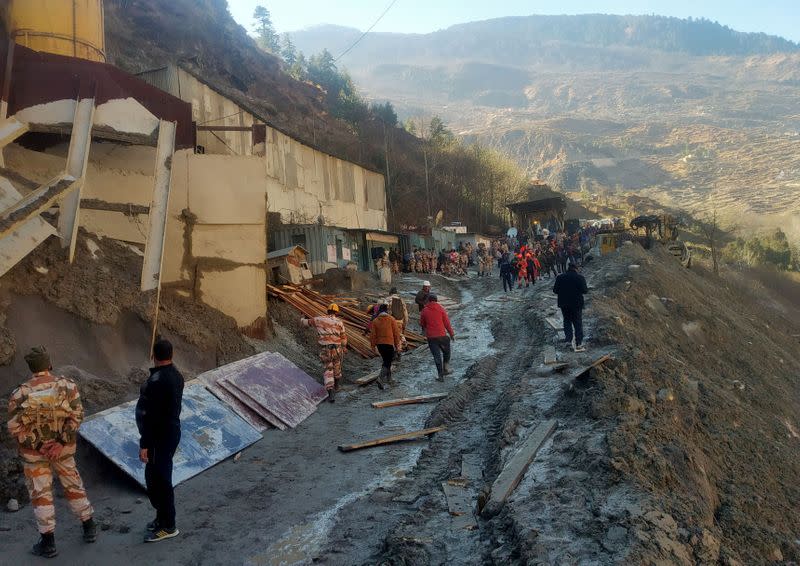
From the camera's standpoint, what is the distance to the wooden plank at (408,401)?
9539mm

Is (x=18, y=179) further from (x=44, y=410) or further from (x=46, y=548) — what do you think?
(x=46, y=548)

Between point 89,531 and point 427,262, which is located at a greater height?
point 89,531

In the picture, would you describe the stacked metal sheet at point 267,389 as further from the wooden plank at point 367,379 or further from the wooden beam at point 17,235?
the wooden beam at point 17,235

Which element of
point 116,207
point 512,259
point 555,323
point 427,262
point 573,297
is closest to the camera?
point 116,207

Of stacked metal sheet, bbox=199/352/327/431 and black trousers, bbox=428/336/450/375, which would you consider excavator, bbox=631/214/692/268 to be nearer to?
black trousers, bbox=428/336/450/375

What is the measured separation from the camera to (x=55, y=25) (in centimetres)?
943

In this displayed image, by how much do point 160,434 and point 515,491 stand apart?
10.2 feet

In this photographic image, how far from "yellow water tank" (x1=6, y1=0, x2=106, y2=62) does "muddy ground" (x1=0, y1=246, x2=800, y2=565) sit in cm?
657

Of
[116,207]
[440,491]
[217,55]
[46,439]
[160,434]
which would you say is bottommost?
[440,491]

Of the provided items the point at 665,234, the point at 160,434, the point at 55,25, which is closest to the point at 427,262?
the point at 665,234

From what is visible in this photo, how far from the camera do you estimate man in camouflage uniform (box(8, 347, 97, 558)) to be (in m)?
4.49

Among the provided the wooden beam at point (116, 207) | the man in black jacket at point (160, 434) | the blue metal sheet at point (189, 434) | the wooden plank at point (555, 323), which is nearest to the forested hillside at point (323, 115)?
the wooden plank at point (555, 323)

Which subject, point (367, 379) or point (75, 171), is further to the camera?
point (367, 379)

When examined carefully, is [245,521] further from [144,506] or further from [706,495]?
[706,495]
